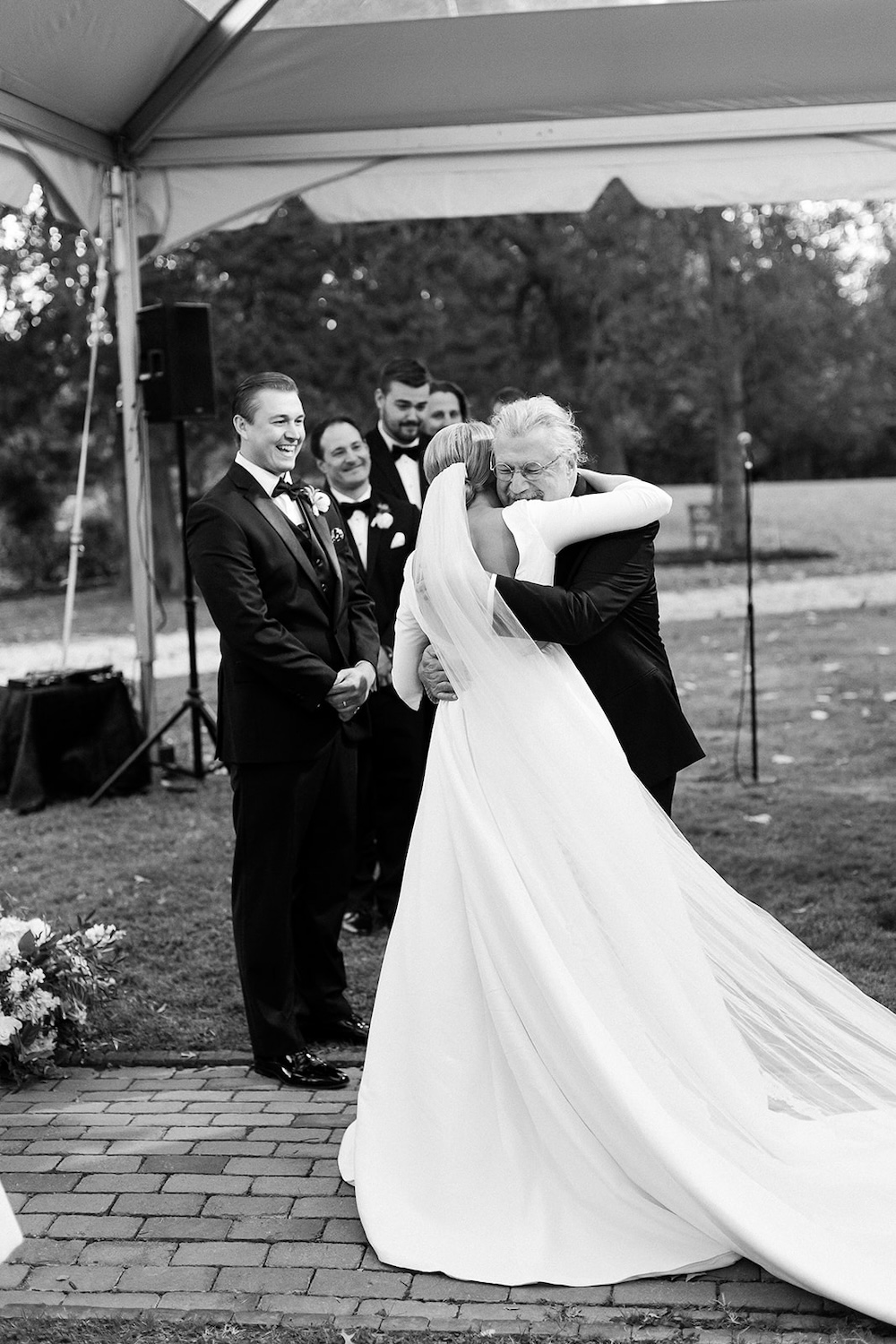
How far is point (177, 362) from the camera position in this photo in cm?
774

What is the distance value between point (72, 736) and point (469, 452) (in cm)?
548

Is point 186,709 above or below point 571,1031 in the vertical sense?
above

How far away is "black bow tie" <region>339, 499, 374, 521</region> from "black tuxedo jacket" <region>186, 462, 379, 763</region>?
1418mm

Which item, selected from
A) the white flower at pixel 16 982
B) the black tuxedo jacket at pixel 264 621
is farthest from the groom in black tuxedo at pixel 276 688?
the white flower at pixel 16 982

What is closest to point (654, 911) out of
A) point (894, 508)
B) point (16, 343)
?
point (16, 343)

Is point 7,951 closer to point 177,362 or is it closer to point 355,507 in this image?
point 355,507

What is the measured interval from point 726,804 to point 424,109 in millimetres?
3936

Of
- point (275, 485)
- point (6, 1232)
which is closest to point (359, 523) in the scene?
point (275, 485)

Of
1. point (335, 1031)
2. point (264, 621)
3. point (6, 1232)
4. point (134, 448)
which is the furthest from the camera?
point (134, 448)

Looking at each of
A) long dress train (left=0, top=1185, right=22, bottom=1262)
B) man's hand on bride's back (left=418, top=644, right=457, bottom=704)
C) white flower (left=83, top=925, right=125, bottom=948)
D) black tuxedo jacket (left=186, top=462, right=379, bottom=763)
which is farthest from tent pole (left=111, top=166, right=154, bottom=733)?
long dress train (left=0, top=1185, right=22, bottom=1262)

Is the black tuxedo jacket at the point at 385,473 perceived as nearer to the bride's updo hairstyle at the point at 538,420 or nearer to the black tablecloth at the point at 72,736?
the bride's updo hairstyle at the point at 538,420

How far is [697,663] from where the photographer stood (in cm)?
1277

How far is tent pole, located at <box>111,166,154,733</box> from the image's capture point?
7.80 meters

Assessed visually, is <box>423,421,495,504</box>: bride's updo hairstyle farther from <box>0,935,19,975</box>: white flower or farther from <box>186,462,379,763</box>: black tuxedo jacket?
<box>0,935,19,975</box>: white flower
